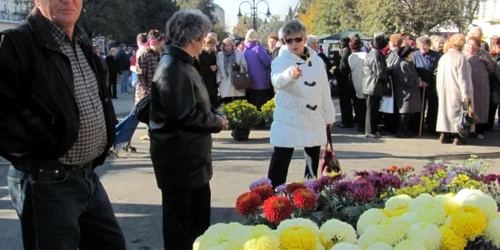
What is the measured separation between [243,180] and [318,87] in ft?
7.00

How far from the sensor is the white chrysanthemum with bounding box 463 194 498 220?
7.95ft

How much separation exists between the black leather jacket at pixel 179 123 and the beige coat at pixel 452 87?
5.61 m

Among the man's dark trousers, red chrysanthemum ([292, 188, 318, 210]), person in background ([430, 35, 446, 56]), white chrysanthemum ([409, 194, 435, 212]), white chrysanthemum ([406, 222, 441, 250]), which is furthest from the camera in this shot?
person in background ([430, 35, 446, 56])

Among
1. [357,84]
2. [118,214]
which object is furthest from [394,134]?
[118,214]

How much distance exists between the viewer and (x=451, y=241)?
2.19m

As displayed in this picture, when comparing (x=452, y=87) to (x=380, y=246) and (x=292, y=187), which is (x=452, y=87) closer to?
(x=292, y=187)

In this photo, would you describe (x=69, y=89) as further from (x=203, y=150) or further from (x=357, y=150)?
(x=357, y=150)

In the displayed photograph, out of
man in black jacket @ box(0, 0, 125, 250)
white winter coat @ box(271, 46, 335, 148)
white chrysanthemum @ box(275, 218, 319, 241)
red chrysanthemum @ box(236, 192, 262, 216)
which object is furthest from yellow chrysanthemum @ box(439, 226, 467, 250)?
white winter coat @ box(271, 46, 335, 148)

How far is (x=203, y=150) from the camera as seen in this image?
11.1 ft

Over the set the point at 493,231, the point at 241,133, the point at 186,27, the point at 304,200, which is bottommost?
the point at 241,133

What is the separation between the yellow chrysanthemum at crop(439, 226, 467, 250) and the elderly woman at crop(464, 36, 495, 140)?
22.3 feet

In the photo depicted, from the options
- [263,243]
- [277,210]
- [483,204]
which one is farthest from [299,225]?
[483,204]

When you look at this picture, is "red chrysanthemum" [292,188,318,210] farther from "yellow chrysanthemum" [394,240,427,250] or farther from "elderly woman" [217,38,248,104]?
"elderly woman" [217,38,248,104]

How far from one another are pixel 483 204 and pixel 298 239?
38.3 inches
